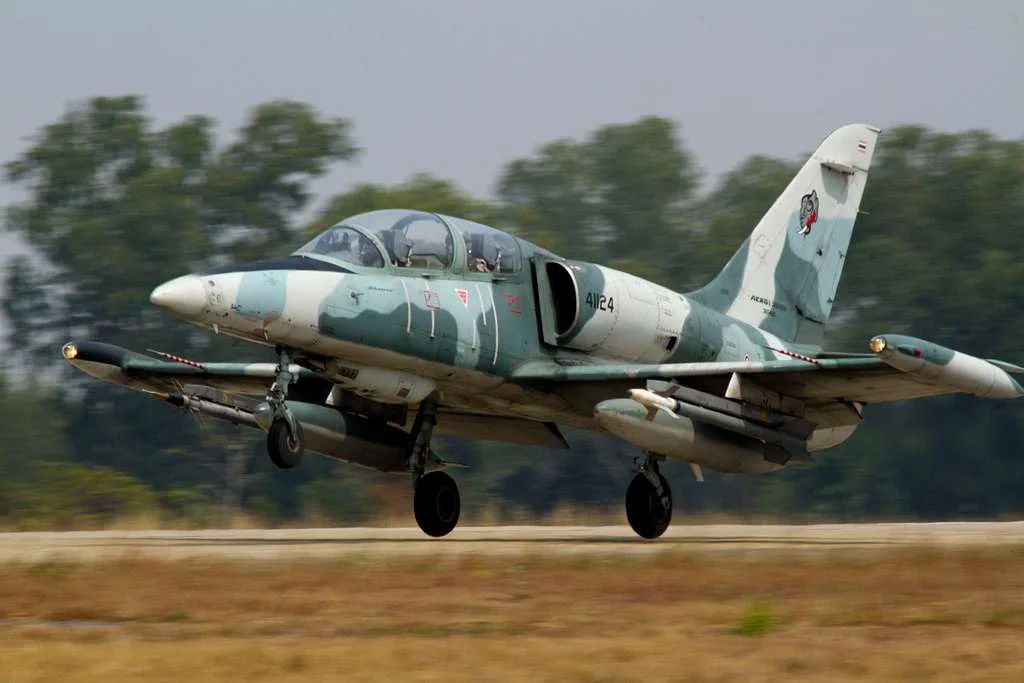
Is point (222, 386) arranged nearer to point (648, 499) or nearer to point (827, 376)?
point (648, 499)

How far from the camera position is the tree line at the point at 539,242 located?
155ft

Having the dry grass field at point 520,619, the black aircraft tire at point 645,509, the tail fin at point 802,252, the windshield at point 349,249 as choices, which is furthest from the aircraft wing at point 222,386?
the dry grass field at point 520,619

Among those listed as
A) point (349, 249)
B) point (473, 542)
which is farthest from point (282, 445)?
point (473, 542)

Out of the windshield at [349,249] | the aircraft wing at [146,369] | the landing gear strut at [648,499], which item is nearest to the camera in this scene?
the windshield at [349,249]

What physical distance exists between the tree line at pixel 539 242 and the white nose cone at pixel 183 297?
25.4m

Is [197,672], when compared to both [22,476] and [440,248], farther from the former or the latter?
[22,476]

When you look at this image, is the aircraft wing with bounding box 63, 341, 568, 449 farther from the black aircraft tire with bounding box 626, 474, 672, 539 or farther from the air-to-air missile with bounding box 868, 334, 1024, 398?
the air-to-air missile with bounding box 868, 334, 1024, 398

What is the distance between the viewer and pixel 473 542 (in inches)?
643

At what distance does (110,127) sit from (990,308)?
33312 mm

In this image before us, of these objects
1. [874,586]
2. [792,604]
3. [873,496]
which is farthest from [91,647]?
[873,496]

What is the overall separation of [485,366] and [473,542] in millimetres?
1875

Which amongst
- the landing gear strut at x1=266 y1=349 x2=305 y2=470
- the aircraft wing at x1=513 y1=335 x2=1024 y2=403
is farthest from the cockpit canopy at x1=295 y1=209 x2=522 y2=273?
the landing gear strut at x1=266 y1=349 x2=305 y2=470

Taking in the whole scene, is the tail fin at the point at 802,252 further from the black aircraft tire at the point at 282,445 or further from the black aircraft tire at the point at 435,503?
the black aircraft tire at the point at 282,445

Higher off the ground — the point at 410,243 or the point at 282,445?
the point at 410,243
